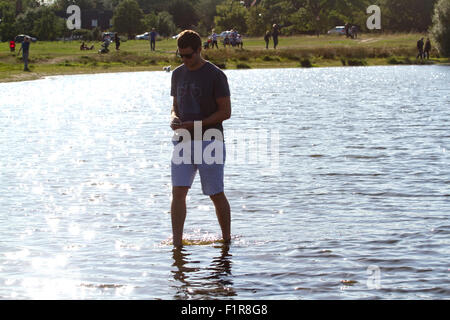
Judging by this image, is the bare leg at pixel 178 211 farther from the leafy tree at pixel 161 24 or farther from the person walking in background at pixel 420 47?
the leafy tree at pixel 161 24

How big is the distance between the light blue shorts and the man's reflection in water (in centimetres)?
69

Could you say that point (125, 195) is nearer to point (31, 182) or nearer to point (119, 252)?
point (31, 182)

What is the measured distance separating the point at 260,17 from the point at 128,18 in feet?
55.6

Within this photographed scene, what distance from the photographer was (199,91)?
8.07 meters

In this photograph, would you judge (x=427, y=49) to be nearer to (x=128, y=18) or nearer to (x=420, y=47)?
(x=420, y=47)

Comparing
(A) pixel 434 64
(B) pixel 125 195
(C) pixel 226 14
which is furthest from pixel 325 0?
(B) pixel 125 195

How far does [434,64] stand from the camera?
6153cm

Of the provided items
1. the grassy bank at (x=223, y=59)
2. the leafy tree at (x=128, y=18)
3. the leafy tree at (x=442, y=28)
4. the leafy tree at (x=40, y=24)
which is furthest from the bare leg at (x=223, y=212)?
the leafy tree at (x=128, y=18)

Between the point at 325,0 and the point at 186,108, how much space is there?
11987 cm

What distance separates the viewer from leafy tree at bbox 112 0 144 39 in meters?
113

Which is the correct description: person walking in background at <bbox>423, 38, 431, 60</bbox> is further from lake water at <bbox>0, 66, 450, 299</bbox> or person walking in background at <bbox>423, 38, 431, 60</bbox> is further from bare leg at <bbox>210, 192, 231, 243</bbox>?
bare leg at <bbox>210, 192, 231, 243</bbox>

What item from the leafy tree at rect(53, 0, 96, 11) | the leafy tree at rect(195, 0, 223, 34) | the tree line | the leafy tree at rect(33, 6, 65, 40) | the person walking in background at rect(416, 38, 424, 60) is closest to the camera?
the person walking in background at rect(416, 38, 424, 60)

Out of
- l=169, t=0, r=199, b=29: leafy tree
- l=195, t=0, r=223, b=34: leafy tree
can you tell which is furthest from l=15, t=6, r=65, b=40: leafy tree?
l=195, t=0, r=223, b=34: leafy tree

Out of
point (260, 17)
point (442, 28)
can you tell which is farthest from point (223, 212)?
point (260, 17)
